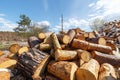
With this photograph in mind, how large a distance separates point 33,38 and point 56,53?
1.69 metres

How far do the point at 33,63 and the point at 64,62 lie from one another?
0.79m

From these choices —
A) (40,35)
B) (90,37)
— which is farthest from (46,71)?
(90,37)

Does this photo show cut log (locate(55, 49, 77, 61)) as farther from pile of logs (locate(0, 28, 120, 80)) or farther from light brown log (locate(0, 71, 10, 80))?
light brown log (locate(0, 71, 10, 80))

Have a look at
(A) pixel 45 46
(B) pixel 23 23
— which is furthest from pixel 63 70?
(B) pixel 23 23

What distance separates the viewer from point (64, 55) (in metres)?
4.16

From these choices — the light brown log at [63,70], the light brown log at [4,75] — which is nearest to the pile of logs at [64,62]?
the light brown log at [63,70]

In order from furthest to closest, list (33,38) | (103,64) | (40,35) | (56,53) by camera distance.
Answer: (33,38)
(40,35)
(103,64)
(56,53)

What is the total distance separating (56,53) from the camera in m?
4.10

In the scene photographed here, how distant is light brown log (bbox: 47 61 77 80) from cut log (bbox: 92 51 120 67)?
0.90 m

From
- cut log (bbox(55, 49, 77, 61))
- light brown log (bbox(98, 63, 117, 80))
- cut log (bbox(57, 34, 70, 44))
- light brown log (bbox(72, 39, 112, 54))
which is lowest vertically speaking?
light brown log (bbox(98, 63, 117, 80))

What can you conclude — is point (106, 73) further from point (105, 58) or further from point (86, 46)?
point (86, 46)

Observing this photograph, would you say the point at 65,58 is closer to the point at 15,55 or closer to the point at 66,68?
the point at 66,68

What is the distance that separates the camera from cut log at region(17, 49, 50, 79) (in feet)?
13.3

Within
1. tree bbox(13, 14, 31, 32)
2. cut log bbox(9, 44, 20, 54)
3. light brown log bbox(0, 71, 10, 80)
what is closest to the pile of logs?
cut log bbox(9, 44, 20, 54)
